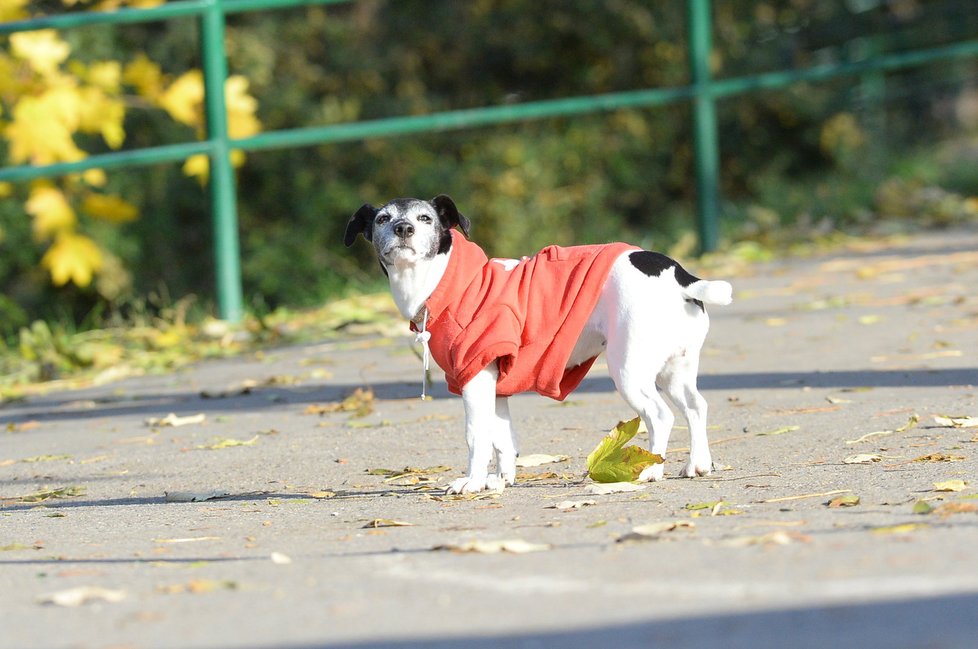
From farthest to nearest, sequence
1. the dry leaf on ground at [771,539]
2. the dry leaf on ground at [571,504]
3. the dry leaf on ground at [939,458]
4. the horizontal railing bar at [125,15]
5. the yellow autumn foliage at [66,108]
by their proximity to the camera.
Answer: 1. the yellow autumn foliage at [66,108]
2. the horizontal railing bar at [125,15]
3. the dry leaf on ground at [939,458]
4. the dry leaf on ground at [571,504]
5. the dry leaf on ground at [771,539]

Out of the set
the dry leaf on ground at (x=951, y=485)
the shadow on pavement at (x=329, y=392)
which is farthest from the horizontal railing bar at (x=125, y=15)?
the dry leaf on ground at (x=951, y=485)

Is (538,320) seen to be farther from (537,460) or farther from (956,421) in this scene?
(956,421)

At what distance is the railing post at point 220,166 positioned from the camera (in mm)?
8031

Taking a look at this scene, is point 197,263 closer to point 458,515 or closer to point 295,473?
point 295,473

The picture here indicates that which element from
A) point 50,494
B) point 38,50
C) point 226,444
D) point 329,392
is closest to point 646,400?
point 226,444

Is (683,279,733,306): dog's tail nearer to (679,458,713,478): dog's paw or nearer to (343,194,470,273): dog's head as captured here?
(679,458,713,478): dog's paw

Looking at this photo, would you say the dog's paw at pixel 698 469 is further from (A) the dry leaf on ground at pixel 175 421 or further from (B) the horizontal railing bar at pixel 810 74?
(B) the horizontal railing bar at pixel 810 74

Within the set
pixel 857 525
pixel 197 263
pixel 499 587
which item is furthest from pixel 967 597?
pixel 197 263

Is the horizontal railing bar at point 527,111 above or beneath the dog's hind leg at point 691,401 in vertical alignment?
above

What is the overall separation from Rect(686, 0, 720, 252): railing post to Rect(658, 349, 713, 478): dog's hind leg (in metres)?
4.88

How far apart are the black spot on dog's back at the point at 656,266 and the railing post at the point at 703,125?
4949mm

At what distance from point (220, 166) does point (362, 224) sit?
3.60 m

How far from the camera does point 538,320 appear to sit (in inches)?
172

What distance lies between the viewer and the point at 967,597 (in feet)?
8.98
